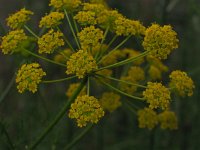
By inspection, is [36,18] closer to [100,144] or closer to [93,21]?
[100,144]

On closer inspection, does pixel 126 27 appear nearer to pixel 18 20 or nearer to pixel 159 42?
pixel 159 42

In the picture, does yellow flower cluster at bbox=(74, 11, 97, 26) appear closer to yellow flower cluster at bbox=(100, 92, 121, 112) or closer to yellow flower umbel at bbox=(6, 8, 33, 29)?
yellow flower umbel at bbox=(6, 8, 33, 29)

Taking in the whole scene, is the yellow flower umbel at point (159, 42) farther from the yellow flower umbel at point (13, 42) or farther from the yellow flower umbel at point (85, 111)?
the yellow flower umbel at point (13, 42)

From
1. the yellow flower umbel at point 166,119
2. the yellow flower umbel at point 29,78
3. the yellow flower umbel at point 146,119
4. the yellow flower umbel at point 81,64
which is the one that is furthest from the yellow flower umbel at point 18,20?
the yellow flower umbel at point 166,119

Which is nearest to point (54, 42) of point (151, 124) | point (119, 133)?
point (151, 124)

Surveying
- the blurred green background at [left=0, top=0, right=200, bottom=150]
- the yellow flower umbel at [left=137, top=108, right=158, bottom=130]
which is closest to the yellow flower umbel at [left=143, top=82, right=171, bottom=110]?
the yellow flower umbel at [left=137, top=108, right=158, bottom=130]

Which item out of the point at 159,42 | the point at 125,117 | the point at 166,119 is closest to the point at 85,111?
the point at 159,42
